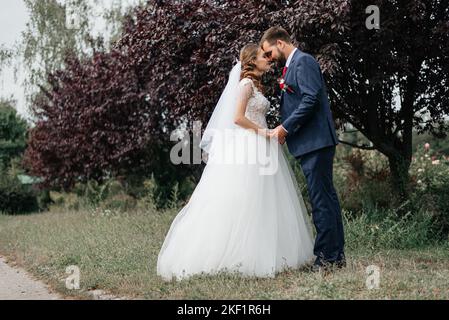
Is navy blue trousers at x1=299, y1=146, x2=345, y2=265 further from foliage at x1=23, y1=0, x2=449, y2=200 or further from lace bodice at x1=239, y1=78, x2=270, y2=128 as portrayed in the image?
foliage at x1=23, y1=0, x2=449, y2=200

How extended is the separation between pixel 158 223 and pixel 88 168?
4784mm

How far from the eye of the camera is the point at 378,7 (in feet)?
22.8

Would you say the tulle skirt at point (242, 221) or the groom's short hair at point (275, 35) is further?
the groom's short hair at point (275, 35)

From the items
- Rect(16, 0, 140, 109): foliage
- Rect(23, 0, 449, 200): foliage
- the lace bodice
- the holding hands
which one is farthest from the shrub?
the holding hands

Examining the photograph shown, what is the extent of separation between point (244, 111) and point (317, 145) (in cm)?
77

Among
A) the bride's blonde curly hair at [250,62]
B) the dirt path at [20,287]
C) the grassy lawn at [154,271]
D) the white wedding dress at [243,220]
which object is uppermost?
the bride's blonde curly hair at [250,62]

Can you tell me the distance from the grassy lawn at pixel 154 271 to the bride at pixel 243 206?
7.8 inches

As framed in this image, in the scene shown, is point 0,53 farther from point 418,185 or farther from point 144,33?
point 418,185

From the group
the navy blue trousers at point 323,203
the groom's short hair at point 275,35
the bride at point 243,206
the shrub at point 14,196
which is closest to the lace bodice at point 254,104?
the bride at point 243,206

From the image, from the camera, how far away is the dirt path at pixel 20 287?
200 inches

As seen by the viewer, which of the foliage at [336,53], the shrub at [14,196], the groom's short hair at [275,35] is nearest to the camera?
the groom's short hair at [275,35]

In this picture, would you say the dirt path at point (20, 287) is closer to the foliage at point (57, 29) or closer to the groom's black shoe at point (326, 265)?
the groom's black shoe at point (326, 265)
